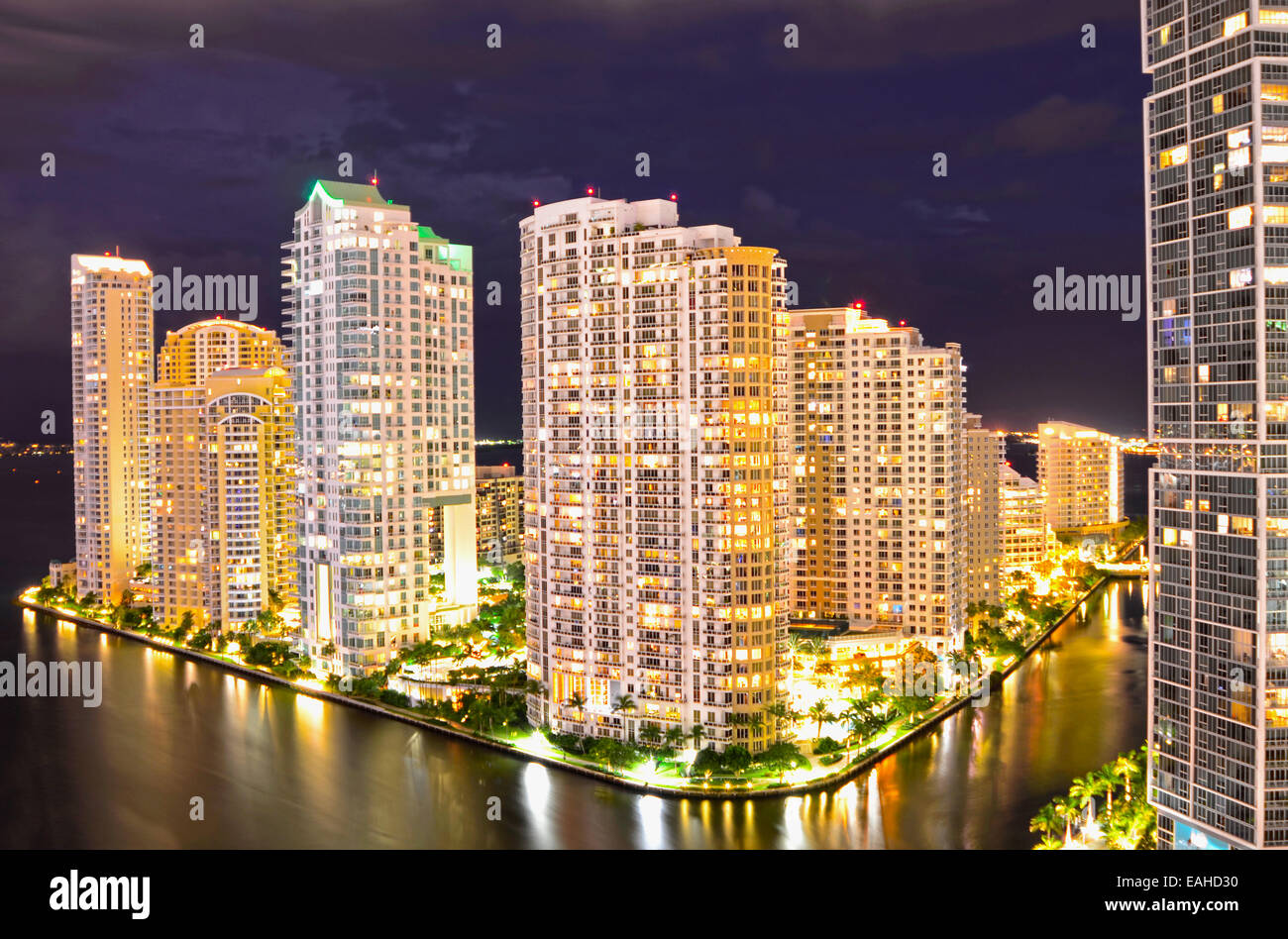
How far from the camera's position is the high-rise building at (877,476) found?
72125 mm

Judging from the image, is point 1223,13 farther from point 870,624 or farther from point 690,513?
point 870,624

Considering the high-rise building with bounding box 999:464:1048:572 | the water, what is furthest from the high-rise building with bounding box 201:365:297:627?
the high-rise building with bounding box 999:464:1048:572

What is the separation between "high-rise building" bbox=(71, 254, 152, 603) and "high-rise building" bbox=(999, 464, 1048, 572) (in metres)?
86.7

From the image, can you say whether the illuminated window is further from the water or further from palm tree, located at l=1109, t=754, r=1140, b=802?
the water

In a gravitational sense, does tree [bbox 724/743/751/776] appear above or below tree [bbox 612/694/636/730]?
below

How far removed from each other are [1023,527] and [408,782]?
262 feet

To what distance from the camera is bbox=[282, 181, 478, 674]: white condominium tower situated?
233 ft

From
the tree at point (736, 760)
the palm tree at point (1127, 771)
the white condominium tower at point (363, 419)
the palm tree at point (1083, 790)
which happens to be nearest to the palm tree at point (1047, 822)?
the palm tree at point (1083, 790)

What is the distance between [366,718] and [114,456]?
2120 inches

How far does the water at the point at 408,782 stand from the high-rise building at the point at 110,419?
29438 millimetres

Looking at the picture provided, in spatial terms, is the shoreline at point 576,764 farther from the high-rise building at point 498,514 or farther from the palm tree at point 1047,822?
the high-rise building at point 498,514

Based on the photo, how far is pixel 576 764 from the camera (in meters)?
54.3

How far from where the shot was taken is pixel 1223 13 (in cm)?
3438
